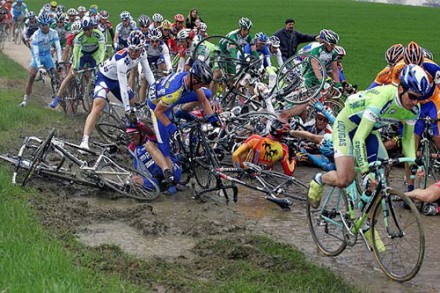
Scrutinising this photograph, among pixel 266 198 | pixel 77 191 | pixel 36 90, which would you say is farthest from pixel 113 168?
pixel 36 90

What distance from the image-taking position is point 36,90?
67.3 ft

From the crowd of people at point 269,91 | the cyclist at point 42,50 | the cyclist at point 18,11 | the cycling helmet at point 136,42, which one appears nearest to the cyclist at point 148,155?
the crowd of people at point 269,91

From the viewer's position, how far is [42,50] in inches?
690

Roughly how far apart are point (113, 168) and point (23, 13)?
87.3ft

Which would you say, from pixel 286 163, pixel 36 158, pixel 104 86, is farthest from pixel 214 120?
pixel 104 86

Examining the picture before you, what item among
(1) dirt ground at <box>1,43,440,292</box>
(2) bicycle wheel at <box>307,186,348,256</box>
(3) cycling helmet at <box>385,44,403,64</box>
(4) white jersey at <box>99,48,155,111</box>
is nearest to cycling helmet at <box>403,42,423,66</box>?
(3) cycling helmet at <box>385,44,403,64</box>

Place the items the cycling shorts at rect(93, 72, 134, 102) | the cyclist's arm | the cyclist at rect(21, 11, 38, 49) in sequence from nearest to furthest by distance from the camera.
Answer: the cyclist's arm, the cycling shorts at rect(93, 72, 134, 102), the cyclist at rect(21, 11, 38, 49)

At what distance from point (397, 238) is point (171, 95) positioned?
13.6 ft

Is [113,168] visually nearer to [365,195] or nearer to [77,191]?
[77,191]

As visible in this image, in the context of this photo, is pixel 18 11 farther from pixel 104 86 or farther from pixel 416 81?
pixel 416 81

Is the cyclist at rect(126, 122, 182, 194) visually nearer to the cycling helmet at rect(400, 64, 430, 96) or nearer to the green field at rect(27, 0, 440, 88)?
the cycling helmet at rect(400, 64, 430, 96)

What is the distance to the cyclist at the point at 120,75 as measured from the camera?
1243cm

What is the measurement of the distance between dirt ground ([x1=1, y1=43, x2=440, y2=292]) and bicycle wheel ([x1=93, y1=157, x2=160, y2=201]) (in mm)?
126

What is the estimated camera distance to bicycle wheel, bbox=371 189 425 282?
22.2 ft
